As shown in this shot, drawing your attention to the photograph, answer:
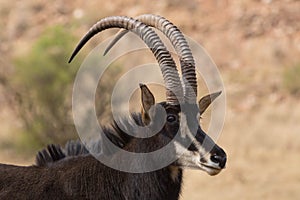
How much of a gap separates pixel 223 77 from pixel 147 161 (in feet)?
65.5

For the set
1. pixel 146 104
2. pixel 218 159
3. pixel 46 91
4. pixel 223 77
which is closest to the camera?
pixel 218 159

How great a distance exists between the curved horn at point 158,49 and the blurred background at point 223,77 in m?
6.58

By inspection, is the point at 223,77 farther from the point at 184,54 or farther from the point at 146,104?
the point at 146,104

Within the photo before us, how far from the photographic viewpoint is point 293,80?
25.2 meters

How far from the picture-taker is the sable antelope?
292 inches

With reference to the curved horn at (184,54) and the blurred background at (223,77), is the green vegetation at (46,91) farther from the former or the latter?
the curved horn at (184,54)

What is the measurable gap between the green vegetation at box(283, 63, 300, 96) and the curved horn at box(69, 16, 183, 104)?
17.4 metres

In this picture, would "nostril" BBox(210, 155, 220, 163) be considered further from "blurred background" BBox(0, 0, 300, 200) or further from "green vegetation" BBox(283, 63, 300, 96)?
"green vegetation" BBox(283, 63, 300, 96)

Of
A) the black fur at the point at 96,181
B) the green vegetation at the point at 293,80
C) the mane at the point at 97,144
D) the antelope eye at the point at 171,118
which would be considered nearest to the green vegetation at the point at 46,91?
the green vegetation at the point at 293,80

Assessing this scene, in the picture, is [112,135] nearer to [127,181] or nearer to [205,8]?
[127,181]

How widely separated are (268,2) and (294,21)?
60.4 inches

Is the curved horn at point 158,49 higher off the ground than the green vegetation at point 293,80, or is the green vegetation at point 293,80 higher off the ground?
the green vegetation at point 293,80

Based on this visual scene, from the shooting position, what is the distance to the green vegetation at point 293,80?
25.0 m

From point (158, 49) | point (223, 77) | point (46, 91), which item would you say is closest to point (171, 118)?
point (158, 49)
